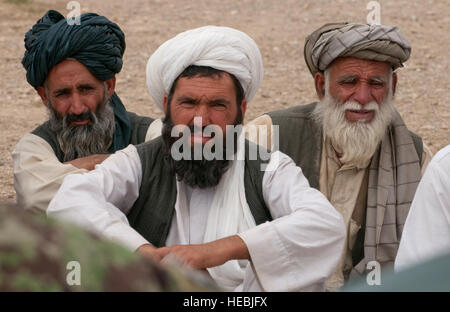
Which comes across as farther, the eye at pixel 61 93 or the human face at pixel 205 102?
the eye at pixel 61 93

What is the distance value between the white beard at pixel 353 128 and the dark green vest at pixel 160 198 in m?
1.02

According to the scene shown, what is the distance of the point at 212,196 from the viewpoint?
4.10m

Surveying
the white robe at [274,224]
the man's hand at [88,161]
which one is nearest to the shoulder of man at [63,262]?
the white robe at [274,224]

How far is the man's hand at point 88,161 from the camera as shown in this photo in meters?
4.58

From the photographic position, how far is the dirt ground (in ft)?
31.4

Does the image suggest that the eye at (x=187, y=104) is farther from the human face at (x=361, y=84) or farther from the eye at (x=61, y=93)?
the human face at (x=361, y=84)

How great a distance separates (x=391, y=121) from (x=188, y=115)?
5.00 ft

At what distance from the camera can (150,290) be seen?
1.02 m

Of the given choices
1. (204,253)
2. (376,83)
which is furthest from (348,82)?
(204,253)

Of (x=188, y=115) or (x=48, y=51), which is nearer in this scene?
(x=188, y=115)

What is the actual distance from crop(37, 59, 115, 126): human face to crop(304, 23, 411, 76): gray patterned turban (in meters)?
1.40

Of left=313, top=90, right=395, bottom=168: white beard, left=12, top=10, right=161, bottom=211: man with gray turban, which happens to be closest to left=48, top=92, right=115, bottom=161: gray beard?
left=12, top=10, right=161, bottom=211: man with gray turban

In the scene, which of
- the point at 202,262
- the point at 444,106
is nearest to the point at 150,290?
the point at 202,262

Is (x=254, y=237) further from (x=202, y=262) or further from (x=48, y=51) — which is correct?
(x=48, y=51)
